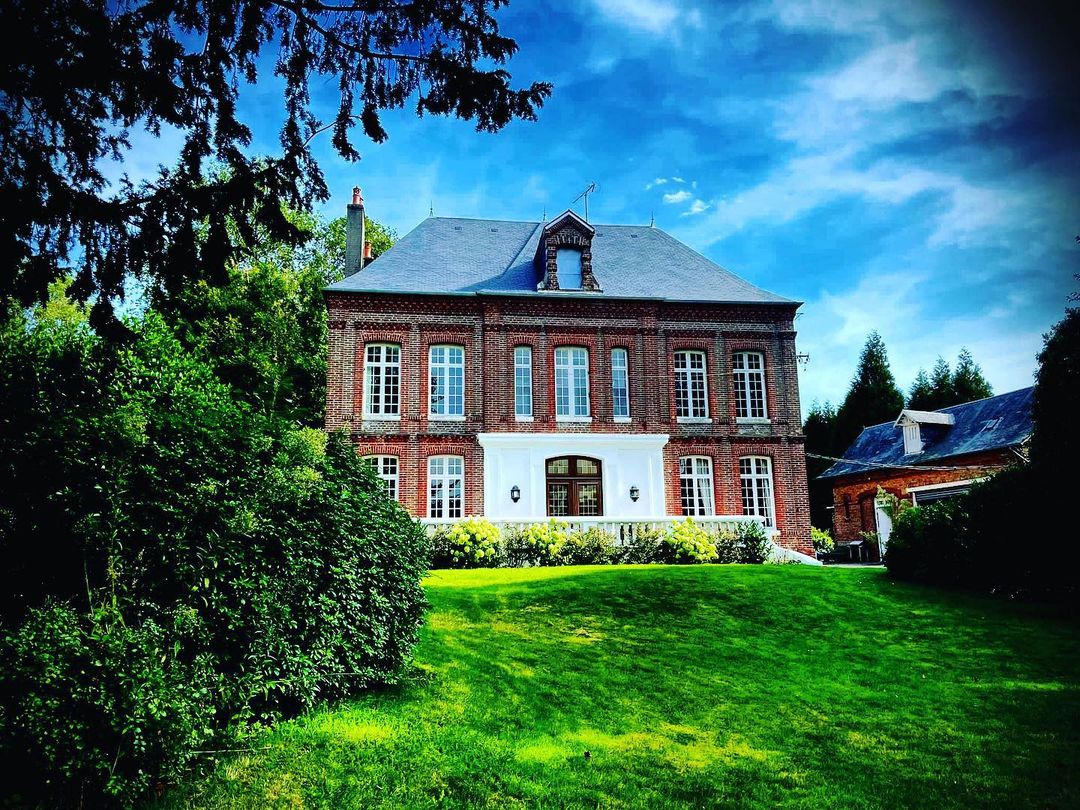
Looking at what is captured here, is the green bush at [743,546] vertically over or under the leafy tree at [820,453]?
under

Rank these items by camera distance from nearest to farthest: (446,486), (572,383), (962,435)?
1. (446,486)
2. (572,383)
3. (962,435)

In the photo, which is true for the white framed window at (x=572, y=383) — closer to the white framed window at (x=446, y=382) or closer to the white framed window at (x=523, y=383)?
the white framed window at (x=523, y=383)

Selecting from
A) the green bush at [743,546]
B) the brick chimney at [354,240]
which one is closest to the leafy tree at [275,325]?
the brick chimney at [354,240]

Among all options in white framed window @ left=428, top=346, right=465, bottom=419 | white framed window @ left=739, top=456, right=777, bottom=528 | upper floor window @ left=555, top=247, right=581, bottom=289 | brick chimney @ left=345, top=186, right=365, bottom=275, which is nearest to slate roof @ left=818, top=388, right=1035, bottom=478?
white framed window @ left=739, top=456, right=777, bottom=528

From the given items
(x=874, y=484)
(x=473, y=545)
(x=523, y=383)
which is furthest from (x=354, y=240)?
(x=874, y=484)

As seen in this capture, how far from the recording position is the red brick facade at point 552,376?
2175 cm

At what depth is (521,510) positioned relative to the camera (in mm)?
21500

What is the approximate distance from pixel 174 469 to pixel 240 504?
528mm

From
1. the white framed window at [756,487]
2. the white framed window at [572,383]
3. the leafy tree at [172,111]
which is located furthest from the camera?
the white framed window at [756,487]

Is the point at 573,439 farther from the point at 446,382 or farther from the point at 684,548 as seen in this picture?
the point at 684,548

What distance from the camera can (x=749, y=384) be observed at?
24000mm

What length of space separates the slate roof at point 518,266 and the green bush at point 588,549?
8.43 metres

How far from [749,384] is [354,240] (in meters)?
14.0

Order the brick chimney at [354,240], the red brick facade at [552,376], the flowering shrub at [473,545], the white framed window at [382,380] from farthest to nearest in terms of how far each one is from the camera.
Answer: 1. the brick chimney at [354,240]
2. the white framed window at [382,380]
3. the red brick facade at [552,376]
4. the flowering shrub at [473,545]
